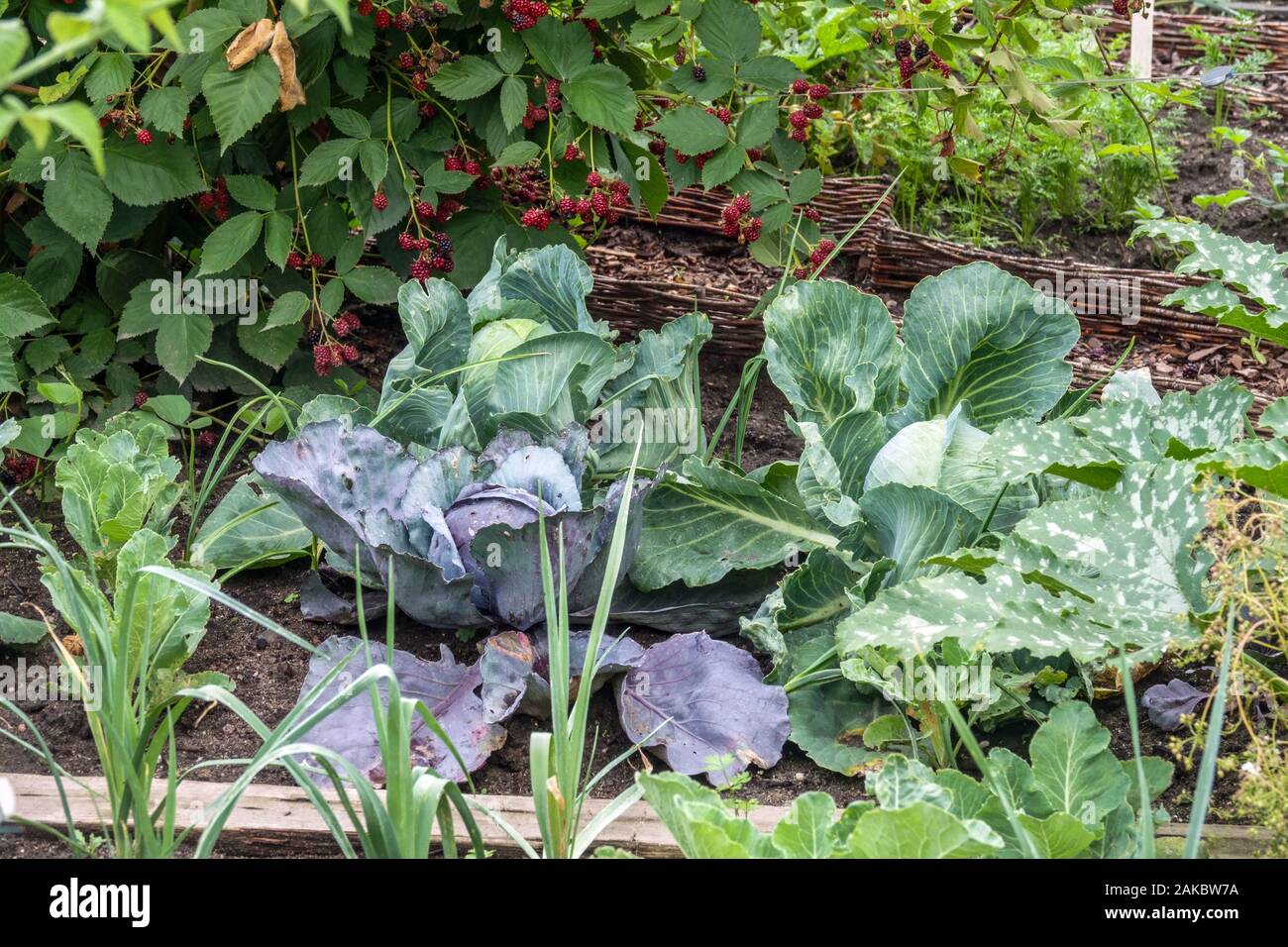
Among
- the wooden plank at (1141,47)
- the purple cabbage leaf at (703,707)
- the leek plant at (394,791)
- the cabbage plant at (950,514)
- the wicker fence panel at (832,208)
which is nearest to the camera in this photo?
the leek plant at (394,791)

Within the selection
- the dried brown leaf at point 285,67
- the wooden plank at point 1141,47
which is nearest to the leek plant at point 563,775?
the dried brown leaf at point 285,67

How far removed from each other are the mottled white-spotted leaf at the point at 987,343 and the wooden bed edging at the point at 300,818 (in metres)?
0.88

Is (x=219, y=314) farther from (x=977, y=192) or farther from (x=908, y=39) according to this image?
(x=977, y=192)

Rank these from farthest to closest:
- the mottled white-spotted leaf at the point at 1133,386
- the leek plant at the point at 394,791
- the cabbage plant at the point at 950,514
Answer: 1. the mottled white-spotted leaf at the point at 1133,386
2. the cabbage plant at the point at 950,514
3. the leek plant at the point at 394,791

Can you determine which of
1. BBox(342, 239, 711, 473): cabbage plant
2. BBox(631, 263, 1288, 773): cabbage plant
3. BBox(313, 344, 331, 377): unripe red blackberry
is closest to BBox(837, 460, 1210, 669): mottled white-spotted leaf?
BBox(631, 263, 1288, 773): cabbage plant

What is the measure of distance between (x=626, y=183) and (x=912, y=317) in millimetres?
775

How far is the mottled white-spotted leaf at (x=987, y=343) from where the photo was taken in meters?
2.30

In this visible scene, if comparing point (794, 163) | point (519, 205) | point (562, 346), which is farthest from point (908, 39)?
point (562, 346)

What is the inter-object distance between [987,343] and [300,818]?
4.88ft

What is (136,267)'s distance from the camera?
9.20 ft

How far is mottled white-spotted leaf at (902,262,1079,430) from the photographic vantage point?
2.30 meters

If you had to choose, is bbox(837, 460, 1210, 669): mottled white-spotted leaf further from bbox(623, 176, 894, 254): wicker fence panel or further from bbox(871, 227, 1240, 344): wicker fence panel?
bbox(623, 176, 894, 254): wicker fence panel

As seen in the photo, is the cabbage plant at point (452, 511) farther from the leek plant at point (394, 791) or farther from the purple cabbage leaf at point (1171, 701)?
the purple cabbage leaf at point (1171, 701)

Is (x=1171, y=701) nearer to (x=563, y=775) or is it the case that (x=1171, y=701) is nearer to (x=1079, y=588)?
(x=1079, y=588)
